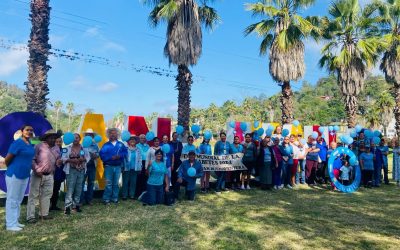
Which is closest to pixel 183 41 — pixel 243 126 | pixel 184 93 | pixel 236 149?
pixel 184 93

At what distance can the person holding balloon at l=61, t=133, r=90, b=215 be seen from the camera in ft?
22.7

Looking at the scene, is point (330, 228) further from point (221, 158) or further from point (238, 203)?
point (221, 158)

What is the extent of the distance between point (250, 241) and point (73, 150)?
162 inches

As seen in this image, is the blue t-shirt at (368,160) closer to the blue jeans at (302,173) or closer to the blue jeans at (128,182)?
the blue jeans at (302,173)

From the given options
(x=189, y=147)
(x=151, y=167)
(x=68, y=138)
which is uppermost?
(x=68, y=138)

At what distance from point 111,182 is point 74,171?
1168mm

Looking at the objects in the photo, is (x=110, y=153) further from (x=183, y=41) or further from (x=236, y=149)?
(x=183, y=41)

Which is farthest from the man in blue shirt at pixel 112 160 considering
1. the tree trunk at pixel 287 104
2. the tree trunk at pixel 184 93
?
the tree trunk at pixel 287 104

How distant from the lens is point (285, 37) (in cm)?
1569

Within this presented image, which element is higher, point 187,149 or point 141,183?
point 187,149

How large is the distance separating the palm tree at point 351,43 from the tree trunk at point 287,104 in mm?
3830

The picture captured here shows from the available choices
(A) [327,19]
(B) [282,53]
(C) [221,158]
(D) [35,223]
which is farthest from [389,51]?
(D) [35,223]

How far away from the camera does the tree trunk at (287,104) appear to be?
1652 centimetres

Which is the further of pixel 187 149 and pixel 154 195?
pixel 187 149
